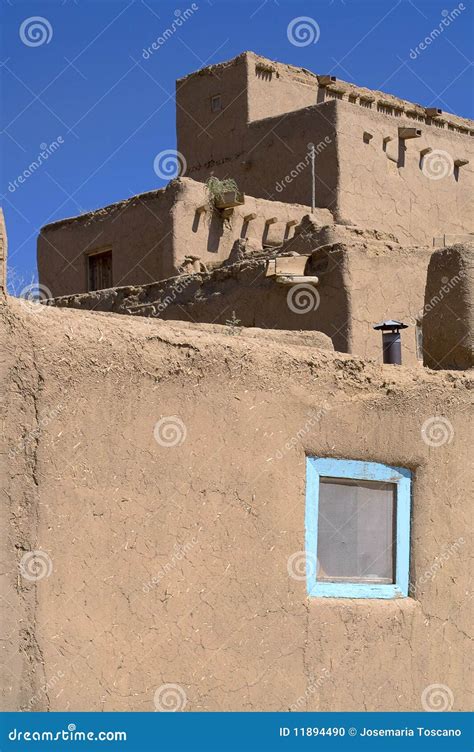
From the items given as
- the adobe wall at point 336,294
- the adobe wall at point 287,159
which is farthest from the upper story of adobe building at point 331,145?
the adobe wall at point 336,294

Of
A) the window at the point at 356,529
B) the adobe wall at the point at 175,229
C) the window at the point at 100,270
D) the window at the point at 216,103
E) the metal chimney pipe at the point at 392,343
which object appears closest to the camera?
the window at the point at 356,529

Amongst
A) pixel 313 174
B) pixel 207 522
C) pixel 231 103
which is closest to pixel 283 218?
pixel 313 174

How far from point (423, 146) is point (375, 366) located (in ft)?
31.2

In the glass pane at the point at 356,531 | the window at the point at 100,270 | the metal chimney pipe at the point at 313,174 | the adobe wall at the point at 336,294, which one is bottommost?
the glass pane at the point at 356,531

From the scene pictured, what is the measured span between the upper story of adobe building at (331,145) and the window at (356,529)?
25.3ft

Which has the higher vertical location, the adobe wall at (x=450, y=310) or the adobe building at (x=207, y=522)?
the adobe wall at (x=450, y=310)

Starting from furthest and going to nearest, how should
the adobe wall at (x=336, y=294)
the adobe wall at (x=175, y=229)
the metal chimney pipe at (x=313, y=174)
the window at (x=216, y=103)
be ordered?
1. the window at (x=216, y=103)
2. the metal chimney pipe at (x=313, y=174)
3. the adobe wall at (x=175, y=229)
4. the adobe wall at (x=336, y=294)

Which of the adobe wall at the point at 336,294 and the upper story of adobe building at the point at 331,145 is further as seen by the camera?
the upper story of adobe building at the point at 331,145

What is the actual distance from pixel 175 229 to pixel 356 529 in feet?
25.6

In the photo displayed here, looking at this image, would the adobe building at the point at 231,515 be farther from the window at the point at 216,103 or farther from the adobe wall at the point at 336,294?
the window at the point at 216,103

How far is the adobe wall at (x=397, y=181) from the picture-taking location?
47.4 ft

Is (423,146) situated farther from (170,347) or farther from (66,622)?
(66,622)

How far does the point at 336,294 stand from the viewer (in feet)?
33.1
